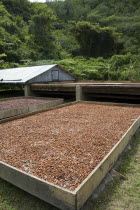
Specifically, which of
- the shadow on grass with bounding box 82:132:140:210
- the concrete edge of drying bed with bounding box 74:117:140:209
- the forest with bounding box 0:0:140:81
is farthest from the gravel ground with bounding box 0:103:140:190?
the forest with bounding box 0:0:140:81

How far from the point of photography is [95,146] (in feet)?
8.63

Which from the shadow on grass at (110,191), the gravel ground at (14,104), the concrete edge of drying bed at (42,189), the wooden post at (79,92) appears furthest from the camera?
the wooden post at (79,92)

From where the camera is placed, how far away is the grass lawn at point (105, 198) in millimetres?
1739

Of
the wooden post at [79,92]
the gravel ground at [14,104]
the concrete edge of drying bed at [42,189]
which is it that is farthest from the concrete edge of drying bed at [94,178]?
the wooden post at [79,92]

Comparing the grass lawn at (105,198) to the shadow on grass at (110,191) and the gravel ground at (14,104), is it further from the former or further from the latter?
the gravel ground at (14,104)

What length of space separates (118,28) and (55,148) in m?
26.2

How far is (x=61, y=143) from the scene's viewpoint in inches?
110

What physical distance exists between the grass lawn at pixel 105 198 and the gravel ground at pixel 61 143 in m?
0.27

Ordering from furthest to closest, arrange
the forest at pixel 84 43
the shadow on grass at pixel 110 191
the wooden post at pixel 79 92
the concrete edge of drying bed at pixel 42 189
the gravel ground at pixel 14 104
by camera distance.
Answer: the forest at pixel 84 43, the wooden post at pixel 79 92, the gravel ground at pixel 14 104, the shadow on grass at pixel 110 191, the concrete edge of drying bed at pixel 42 189

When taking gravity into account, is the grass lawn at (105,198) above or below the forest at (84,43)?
below

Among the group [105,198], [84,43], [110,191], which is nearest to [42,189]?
[105,198]

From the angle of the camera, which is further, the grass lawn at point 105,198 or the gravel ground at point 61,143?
the gravel ground at point 61,143

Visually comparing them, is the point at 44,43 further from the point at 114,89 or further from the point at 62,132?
the point at 62,132

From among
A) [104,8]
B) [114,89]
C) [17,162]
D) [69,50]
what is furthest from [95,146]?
[104,8]
